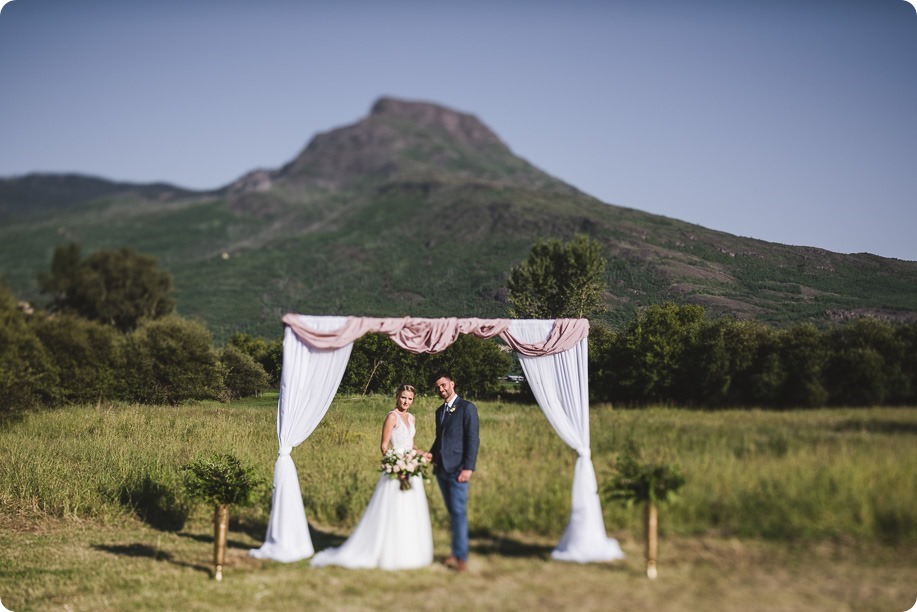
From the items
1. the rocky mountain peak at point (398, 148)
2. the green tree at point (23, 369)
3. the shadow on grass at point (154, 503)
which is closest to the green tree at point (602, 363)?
the shadow on grass at point (154, 503)

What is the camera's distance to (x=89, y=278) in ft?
175

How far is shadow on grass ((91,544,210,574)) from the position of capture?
887 centimetres

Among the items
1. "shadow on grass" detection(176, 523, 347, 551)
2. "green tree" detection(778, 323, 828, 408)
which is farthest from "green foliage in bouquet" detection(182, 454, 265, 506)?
"green tree" detection(778, 323, 828, 408)

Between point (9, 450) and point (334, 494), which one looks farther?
point (9, 450)

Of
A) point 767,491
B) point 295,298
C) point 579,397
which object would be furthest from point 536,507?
point 295,298

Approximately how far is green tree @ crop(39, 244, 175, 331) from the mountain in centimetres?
272

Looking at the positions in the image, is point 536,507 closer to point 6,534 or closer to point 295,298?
point 6,534

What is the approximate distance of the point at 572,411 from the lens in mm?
8883

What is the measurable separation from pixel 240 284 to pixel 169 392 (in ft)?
103

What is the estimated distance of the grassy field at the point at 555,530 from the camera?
7.07 m

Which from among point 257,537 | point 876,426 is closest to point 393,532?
point 257,537

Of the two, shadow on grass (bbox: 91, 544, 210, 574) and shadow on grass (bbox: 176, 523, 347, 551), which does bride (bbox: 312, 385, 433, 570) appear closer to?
shadow on grass (bbox: 176, 523, 347, 551)

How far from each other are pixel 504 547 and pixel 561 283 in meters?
6.17

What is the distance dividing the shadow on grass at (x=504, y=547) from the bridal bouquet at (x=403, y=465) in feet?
3.97
